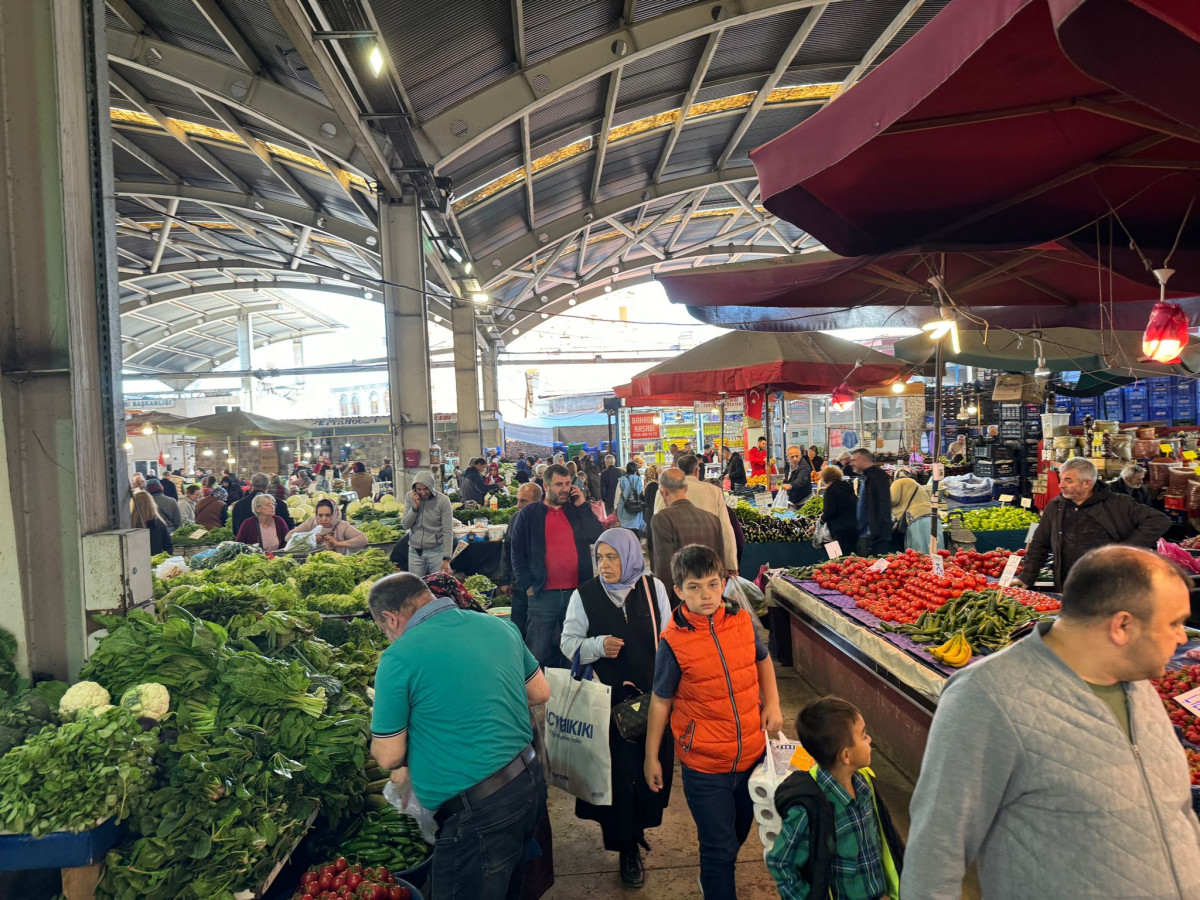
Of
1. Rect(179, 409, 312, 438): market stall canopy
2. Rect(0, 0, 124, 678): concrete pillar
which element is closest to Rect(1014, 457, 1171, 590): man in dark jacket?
Rect(0, 0, 124, 678): concrete pillar

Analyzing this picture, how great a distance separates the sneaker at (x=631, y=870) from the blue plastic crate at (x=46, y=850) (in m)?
2.19

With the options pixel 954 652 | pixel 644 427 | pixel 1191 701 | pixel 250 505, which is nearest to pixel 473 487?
pixel 250 505

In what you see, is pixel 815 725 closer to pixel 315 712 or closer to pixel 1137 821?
pixel 1137 821

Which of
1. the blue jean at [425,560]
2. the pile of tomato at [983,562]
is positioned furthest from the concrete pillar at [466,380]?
the pile of tomato at [983,562]

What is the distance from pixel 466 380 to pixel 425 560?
14.1 m

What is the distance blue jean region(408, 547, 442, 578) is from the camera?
7.33 meters

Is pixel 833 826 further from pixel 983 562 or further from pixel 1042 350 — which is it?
pixel 1042 350

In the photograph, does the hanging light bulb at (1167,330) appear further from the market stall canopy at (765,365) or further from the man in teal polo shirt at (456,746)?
the market stall canopy at (765,365)

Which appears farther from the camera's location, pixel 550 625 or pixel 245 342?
pixel 245 342

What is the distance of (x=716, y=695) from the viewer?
9.30 ft

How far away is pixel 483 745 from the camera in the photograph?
2559mm

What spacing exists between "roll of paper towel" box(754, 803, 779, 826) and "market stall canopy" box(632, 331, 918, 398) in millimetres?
6929

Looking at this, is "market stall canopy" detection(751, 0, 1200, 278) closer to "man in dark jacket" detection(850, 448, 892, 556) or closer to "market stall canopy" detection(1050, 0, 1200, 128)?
"market stall canopy" detection(1050, 0, 1200, 128)

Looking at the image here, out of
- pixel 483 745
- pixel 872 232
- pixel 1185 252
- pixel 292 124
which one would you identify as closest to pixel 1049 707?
pixel 483 745
